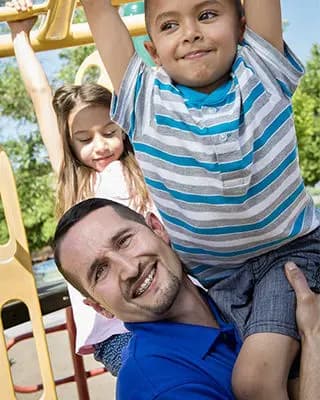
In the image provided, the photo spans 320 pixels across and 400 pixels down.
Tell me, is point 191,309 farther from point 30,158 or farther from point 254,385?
point 30,158

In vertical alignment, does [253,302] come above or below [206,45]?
below

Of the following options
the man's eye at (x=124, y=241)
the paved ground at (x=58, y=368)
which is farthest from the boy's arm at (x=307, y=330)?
the paved ground at (x=58, y=368)

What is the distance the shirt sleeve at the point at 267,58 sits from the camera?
99 cm

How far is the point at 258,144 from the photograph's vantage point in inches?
39.0

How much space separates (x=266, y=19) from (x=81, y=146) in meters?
0.79

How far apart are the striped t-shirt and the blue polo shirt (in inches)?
4.5

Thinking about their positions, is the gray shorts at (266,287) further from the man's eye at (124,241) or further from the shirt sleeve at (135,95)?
the shirt sleeve at (135,95)

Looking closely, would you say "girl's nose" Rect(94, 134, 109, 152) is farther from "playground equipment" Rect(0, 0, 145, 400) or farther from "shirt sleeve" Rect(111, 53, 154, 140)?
"shirt sleeve" Rect(111, 53, 154, 140)

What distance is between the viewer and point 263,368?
0.97m

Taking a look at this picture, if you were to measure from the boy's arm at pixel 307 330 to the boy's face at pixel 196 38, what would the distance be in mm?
265

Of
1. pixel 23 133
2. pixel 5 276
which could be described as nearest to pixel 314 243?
pixel 5 276

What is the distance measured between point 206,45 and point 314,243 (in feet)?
0.99

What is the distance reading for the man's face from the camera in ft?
3.43

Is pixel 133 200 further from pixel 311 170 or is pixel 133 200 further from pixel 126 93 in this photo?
pixel 311 170
